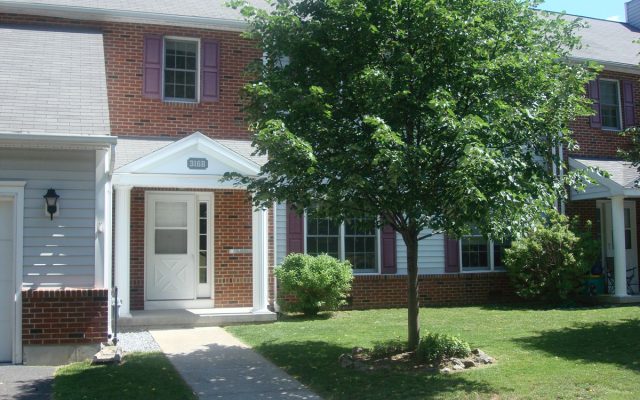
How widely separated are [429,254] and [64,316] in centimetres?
883

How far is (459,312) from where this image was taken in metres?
13.8

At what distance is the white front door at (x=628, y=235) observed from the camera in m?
17.1

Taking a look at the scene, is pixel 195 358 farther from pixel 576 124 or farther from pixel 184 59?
pixel 576 124

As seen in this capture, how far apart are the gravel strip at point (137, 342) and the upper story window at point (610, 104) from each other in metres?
12.9

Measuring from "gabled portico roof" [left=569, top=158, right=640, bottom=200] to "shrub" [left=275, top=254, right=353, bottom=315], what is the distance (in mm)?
5835

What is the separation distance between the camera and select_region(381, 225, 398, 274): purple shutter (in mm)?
14844

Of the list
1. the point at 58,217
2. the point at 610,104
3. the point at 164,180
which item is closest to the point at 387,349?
the point at 58,217

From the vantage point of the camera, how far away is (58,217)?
9109 millimetres

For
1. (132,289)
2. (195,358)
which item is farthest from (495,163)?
(132,289)

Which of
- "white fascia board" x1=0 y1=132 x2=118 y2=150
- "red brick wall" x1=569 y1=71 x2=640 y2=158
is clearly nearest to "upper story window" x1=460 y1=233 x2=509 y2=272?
"red brick wall" x1=569 y1=71 x2=640 y2=158

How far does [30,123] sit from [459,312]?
9.11 meters

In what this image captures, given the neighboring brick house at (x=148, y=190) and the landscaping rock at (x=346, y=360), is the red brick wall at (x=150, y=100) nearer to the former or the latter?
the neighboring brick house at (x=148, y=190)

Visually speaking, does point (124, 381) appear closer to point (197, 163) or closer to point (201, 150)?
point (197, 163)

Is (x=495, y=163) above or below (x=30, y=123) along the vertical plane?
below
